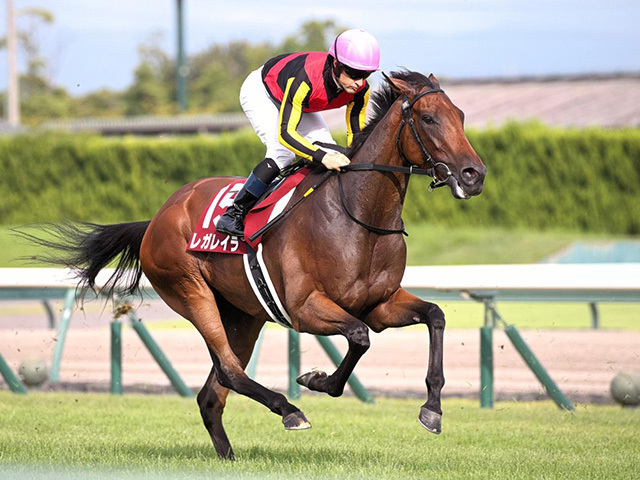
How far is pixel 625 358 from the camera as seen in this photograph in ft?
23.2

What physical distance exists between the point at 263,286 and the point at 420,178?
15.0 metres

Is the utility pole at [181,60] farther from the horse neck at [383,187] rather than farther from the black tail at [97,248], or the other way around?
the horse neck at [383,187]

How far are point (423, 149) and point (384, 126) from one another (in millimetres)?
294

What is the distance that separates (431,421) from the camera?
4434mm

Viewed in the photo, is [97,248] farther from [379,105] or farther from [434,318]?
[434,318]

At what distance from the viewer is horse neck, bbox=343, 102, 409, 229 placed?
4.74 m

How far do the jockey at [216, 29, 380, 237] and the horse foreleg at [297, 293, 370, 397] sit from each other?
665 mm

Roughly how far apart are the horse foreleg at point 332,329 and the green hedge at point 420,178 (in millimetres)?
13014

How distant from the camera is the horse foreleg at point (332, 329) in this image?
4.57 meters

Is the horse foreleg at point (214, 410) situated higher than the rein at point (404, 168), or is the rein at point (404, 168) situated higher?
the rein at point (404, 168)

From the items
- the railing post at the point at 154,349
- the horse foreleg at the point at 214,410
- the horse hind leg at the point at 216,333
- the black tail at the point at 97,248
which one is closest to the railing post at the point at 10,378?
the railing post at the point at 154,349

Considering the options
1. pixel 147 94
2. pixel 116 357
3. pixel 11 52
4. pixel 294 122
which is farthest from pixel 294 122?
pixel 147 94

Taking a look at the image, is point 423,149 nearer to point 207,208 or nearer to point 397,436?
point 207,208

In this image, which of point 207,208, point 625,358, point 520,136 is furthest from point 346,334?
point 520,136
